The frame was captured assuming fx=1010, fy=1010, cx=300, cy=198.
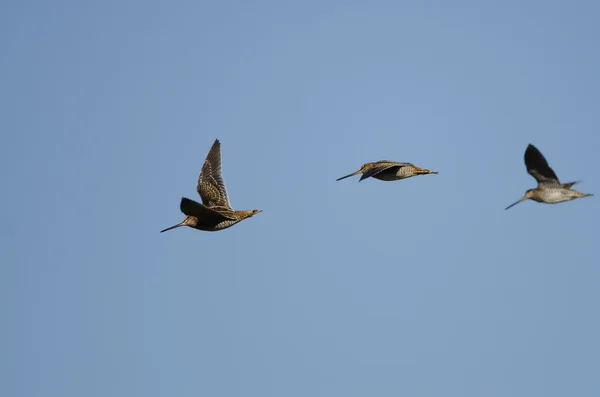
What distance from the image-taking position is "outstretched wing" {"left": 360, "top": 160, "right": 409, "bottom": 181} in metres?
32.5

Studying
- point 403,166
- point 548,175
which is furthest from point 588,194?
point 403,166

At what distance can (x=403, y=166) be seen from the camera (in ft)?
112

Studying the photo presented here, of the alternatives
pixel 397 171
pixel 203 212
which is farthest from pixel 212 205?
pixel 397 171

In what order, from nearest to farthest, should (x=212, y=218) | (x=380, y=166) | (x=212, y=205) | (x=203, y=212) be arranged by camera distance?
(x=203, y=212), (x=212, y=218), (x=212, y=205), (x=380, y=166)

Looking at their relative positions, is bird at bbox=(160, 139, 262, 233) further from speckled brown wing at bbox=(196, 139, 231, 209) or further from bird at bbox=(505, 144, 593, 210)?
bird at bbox=(505, 144, 593, 210)

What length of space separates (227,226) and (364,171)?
7.12 meters

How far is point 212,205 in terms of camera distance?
3203 centimetres

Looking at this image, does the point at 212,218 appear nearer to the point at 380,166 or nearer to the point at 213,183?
the point at 213,183

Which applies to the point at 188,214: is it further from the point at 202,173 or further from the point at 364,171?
the point at 364,171

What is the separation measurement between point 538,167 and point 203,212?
30.9 ft

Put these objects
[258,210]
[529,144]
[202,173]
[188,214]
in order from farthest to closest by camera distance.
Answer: [202,173] < [258,210] < [188,214] < [529,144]

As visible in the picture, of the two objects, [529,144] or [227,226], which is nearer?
[529,144]

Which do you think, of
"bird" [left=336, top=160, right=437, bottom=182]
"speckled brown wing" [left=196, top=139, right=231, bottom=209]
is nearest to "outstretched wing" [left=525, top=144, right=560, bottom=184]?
"bird" [left=336, top=160, right=437, bottom=182]

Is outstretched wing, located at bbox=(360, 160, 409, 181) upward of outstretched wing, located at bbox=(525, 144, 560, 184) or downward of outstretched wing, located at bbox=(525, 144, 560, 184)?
upward
